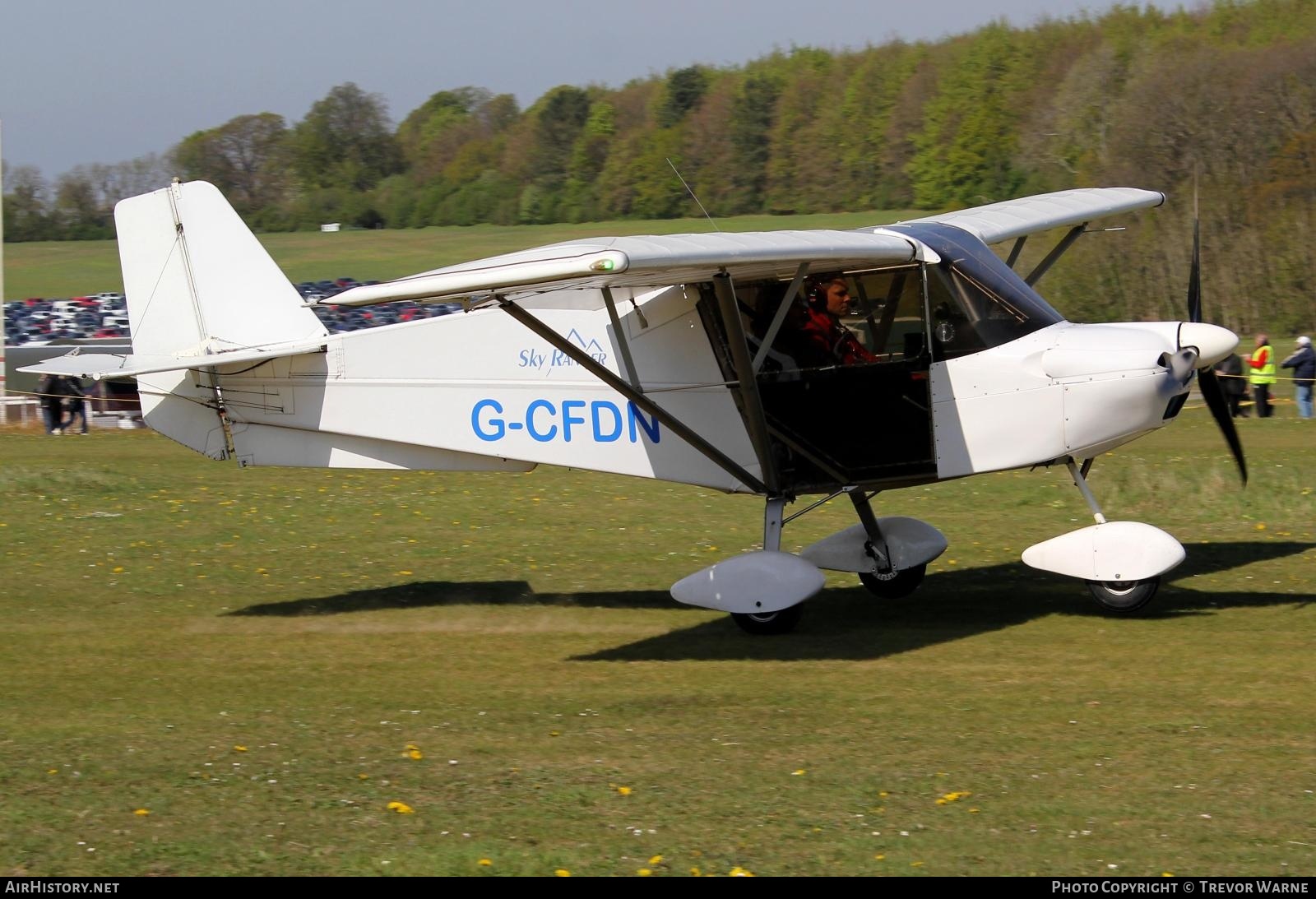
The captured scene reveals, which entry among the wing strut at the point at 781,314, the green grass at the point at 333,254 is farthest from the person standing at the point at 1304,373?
the green grass at the point at 333,254

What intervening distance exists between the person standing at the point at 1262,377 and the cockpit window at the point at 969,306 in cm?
1709

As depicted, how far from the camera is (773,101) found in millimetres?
52656

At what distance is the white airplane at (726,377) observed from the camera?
9039 mm

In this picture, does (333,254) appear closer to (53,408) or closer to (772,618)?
(53,408)

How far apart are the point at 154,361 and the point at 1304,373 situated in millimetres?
21304

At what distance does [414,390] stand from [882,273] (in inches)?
140

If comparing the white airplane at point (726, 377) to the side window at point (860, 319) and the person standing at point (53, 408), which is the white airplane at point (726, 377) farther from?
the person standing at point (53, 408)

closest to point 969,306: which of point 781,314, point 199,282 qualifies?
point 781,314

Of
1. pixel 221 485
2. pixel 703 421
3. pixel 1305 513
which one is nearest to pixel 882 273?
pixel 703 421

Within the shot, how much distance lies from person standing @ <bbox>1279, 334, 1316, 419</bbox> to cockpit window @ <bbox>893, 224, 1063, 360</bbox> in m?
17.3

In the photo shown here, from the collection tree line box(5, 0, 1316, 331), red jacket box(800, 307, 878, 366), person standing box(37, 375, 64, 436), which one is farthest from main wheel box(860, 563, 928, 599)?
tree line box(5, 0, 1316, 331)

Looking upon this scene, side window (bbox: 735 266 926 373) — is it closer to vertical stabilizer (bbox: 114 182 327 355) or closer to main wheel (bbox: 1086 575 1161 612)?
main wheel (bbox: 1086 575 1161 612)

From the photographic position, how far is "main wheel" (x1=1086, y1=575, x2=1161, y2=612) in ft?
30.6
